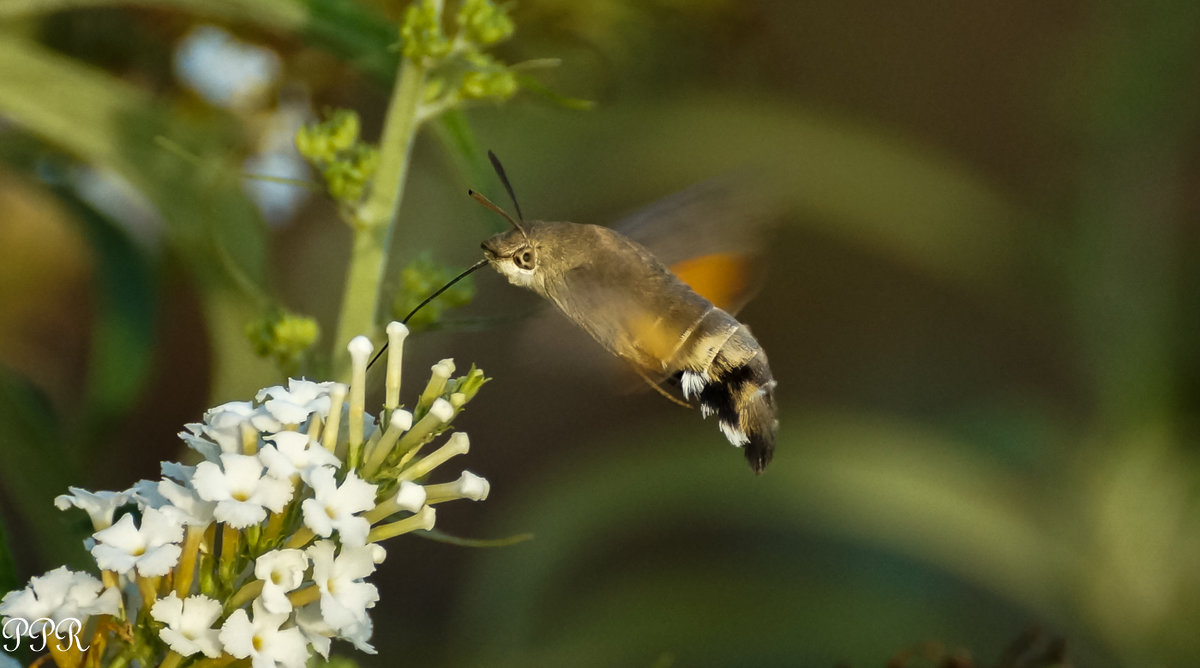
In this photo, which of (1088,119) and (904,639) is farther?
(1088,119)

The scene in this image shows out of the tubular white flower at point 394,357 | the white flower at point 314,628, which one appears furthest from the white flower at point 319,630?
the tubular white flower at point 394,357

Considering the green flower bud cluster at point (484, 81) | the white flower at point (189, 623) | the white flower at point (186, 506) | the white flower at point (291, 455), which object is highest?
the green flower bud cluster at point (484, 81)

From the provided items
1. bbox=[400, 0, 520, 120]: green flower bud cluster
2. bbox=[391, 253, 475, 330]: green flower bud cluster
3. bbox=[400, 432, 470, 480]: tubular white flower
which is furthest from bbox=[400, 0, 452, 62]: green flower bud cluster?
bbox=[400, 432, 470, 480]: tubular white flower

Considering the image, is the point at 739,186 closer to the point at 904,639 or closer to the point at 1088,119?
the point at 904,639

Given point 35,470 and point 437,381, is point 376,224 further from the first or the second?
point 35,470

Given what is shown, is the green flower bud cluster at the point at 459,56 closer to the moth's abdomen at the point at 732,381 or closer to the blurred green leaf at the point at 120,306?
the moth's abdomen at the point at 732,381

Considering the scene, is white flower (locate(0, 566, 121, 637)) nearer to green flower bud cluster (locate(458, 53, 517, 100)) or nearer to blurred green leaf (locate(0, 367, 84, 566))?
blurred green leaf (locate(0, 367, 84, 566))

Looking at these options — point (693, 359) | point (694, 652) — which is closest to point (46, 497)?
point (693, 359)

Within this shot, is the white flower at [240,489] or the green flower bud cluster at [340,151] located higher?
the green flower bud cluster at [340,151]
